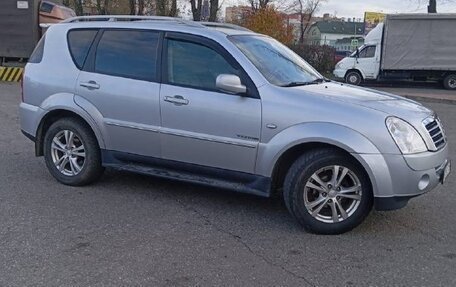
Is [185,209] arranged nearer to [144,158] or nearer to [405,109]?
[144,158]

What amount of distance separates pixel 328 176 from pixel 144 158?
6.16ft

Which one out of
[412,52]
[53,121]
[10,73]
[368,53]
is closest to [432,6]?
[412,52]

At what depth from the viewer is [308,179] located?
4.07 metres

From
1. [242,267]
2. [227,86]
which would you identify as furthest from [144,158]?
[242,267]

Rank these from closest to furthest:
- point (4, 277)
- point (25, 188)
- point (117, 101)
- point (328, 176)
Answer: point (4, 277) → point (328, 176) → point (117, 101) → point (25, 188)

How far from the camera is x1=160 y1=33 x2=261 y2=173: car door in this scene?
13.9 feet

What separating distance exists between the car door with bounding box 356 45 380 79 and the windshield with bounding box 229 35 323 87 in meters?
16.9

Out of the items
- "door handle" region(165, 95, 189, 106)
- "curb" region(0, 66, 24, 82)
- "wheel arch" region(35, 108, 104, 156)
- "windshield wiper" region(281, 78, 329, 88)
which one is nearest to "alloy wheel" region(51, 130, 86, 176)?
"wheel arch" region(35, 108, 104, 156)

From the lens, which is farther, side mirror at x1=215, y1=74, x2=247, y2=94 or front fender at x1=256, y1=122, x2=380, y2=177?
side mirror at x1=215, y1=74, x2=247, y2=94

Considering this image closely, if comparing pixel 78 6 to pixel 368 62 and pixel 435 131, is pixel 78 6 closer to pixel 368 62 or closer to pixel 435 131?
pixel 368 62

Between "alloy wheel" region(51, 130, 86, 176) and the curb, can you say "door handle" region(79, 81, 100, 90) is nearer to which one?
"alloy wheel" region(51, 130, 86, 176)

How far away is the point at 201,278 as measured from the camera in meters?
3.26

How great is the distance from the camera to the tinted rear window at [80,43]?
512cm

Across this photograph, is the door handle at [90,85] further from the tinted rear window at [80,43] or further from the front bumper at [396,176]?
the front bumper at [396,176]
